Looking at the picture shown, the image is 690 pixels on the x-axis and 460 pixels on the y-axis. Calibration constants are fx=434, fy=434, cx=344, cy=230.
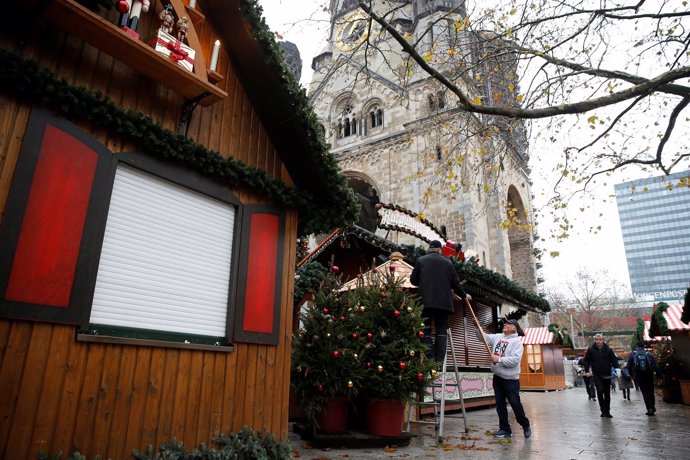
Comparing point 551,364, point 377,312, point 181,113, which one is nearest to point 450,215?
point 551,364

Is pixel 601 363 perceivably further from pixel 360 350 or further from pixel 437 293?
pixel 360 350

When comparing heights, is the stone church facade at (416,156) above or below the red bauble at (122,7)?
above

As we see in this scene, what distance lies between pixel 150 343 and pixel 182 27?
331 cm

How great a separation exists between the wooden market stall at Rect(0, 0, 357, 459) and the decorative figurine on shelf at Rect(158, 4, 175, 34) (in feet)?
0.08

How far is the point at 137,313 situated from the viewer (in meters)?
4.15

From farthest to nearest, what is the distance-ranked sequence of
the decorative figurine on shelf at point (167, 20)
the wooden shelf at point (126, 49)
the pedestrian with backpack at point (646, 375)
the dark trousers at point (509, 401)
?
the pedestrian with backpack at point (646, 375) < the dark trousers at point (509, 401) < the decorative figurine on shelf at point (167, 20) < the wooden shelf at point (126, 49)

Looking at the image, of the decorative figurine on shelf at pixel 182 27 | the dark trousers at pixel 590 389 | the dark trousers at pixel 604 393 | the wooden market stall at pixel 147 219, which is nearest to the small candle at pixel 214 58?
the wooden market stall at pixel 147 219

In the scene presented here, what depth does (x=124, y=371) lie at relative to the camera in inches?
150

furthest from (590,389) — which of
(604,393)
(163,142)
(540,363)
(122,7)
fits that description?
(122,7)

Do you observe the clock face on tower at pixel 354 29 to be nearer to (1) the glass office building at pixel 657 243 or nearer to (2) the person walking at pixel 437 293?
(2) the person walking at pixel 437 293

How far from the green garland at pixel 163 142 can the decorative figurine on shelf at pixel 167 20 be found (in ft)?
3.62

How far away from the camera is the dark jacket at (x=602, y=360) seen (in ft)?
34.8

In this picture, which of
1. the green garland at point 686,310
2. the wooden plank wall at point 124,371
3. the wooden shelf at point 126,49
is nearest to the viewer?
the wooden plank wall at point 124,371

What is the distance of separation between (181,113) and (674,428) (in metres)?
9.87
